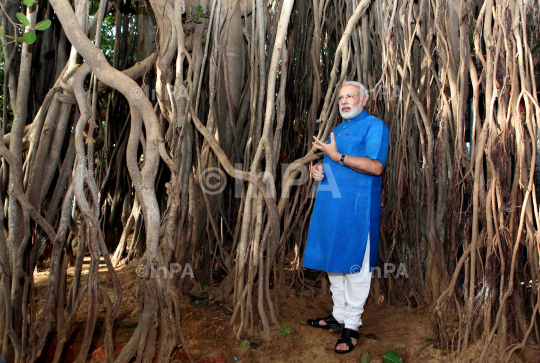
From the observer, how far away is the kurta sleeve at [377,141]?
1966 mm

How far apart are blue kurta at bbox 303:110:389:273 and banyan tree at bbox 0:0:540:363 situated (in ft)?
0.74

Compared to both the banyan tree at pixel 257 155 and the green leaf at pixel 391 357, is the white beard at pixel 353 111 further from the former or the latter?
the green leaf at pixel 391 357

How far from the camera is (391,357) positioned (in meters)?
1.87

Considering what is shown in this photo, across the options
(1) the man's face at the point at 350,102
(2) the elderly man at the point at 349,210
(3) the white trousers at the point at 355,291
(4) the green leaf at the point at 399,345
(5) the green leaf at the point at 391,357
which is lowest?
(4) the green leaf at the point at 399,345

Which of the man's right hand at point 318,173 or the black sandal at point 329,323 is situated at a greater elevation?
the man's right hand at point 318,173

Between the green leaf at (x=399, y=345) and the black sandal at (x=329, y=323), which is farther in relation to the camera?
the black sandal at (x=329, y=323)

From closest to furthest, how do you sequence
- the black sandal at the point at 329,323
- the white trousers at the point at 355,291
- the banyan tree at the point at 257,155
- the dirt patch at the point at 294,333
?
the banyan tree at the point at 257,155 < the dirt patch at the point at 294,333 < the white trousers at the point at 355,291 < the black sandal at the point at 329,323

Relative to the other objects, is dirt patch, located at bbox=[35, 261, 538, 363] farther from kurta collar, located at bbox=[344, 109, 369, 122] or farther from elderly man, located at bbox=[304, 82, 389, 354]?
kurta collar, located at bbox=[344, 109, 369, 122]

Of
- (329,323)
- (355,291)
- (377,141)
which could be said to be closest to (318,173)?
(377,141)

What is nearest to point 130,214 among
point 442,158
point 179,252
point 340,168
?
point 179,252

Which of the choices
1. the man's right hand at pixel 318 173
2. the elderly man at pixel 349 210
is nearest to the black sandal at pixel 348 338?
the elderly man at pixel 349 210

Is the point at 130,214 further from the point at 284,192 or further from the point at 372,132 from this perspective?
the point at 372,132

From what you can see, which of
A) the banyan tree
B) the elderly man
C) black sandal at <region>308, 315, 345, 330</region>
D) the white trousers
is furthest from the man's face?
black sandal at <region>308, 315, 345, 330</region>

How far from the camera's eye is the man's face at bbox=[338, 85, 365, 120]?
2104mm
